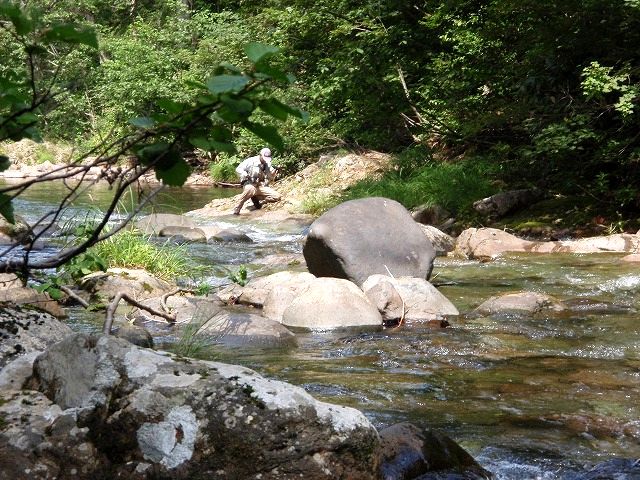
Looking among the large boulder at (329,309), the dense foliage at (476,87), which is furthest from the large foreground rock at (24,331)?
the dense foliage at (476,87)

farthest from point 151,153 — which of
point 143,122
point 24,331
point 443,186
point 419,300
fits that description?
point 443,186

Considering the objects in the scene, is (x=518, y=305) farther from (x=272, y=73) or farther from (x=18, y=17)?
(x=18, y=17)

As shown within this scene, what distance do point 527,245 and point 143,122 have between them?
11.1 m

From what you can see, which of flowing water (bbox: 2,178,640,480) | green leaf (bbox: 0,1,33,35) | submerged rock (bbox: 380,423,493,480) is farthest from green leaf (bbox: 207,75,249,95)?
flowing water (bbox: 2,178,640,480)

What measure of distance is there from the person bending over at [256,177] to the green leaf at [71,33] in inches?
657

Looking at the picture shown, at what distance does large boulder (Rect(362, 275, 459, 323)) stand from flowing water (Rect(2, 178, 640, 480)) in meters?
0.21

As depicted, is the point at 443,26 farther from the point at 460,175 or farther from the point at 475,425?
the point at 475,425

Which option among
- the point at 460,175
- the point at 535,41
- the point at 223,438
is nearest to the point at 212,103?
the point at 223,438

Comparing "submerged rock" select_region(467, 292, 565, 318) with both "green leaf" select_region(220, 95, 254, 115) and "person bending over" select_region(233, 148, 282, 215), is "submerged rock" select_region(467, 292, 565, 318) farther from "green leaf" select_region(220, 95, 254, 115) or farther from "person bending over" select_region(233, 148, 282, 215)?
"person bending over" select_region(233, 148, 282, 215)

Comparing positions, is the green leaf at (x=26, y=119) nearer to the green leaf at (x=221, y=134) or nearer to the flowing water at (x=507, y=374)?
the green leaf at (x=221, y=134)

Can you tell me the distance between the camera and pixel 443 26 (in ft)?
56.5

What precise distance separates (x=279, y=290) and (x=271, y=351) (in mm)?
1699

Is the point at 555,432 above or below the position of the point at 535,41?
below

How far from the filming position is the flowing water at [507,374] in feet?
14.9
